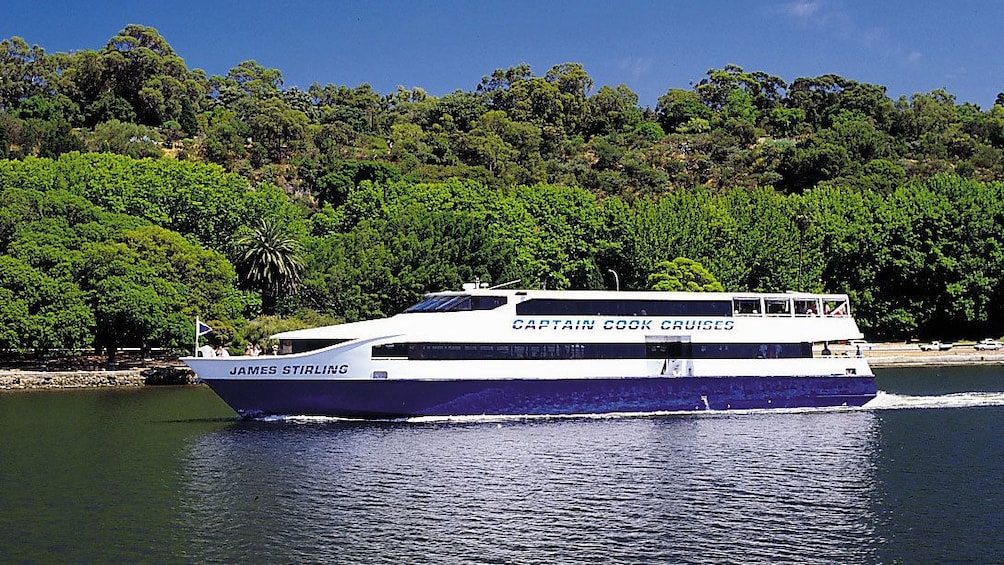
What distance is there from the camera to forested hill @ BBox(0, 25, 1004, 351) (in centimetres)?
6675

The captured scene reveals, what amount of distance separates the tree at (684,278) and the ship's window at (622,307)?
32.4m

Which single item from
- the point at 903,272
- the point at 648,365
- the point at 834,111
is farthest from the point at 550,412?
the point at 834,111

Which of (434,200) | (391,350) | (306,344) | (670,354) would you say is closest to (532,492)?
(391,350)

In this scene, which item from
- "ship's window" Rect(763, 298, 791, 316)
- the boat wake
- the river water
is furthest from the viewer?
the boat wake

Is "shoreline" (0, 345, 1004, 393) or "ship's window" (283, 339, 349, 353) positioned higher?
"ship's window" (283, 339, 349, 353)

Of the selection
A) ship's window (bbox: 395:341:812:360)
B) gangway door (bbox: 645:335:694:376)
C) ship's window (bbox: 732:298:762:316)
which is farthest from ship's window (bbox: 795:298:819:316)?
gangway door (bbox: 645:335:694:376)

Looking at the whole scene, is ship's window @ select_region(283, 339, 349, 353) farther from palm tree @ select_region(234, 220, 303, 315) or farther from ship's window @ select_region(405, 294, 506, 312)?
palm tree @ select_region(234, 220, 303, 315)

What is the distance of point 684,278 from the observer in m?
79.0

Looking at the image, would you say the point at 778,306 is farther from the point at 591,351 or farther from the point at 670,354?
the point at 591,351

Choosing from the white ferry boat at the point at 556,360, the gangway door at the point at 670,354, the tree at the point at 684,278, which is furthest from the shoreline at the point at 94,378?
the tree at the point at 684,278

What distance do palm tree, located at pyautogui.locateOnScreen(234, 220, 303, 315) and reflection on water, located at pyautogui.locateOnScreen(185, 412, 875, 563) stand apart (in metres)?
35.7

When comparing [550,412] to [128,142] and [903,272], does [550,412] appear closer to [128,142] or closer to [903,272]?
[903,272]

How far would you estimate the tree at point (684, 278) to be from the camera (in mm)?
77312

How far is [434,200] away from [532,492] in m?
61.8
